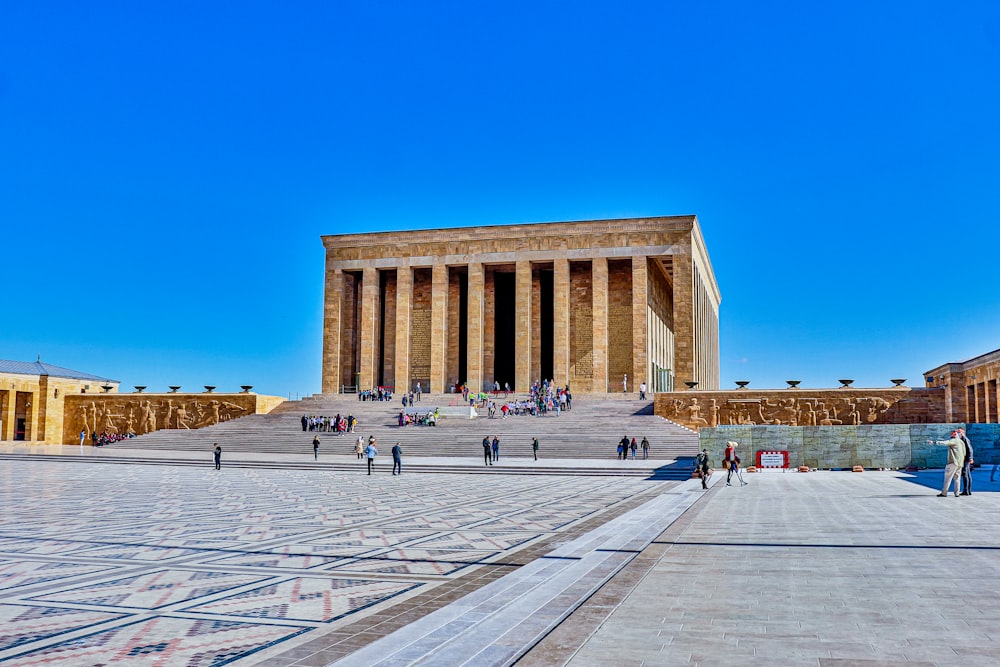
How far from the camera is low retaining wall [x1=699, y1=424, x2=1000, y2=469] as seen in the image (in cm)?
2325

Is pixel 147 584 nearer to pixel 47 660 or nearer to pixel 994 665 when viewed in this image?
pixel 47 660

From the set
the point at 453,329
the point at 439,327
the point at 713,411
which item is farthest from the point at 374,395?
the point at 713,411

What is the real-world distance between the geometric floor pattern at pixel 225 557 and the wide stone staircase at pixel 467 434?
36.0 feet

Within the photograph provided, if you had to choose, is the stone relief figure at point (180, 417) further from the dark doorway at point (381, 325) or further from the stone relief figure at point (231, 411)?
the dark doorway at point (381, 325)

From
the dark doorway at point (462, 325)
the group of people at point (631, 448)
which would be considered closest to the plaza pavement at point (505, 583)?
the group of people at point (631, 448)

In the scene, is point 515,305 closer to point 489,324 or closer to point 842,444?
point 489,324

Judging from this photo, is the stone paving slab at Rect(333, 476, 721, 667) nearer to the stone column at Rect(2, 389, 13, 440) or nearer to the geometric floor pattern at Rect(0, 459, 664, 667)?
the geometric floor pattern at Rect(0, 459, 664, 667)

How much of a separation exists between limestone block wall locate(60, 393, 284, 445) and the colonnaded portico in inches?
323

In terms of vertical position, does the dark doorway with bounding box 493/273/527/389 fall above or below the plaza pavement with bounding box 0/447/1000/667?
above

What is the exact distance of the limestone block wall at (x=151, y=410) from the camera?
135ft

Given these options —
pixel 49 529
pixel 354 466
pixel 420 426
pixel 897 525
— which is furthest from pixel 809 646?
pixel 420 426

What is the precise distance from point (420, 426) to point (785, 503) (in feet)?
75.6

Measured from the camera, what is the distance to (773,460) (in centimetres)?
2345

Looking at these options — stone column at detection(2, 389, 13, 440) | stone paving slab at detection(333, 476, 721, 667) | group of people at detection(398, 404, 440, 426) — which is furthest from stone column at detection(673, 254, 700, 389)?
stone column at detection(2, 389, 13, 440)
